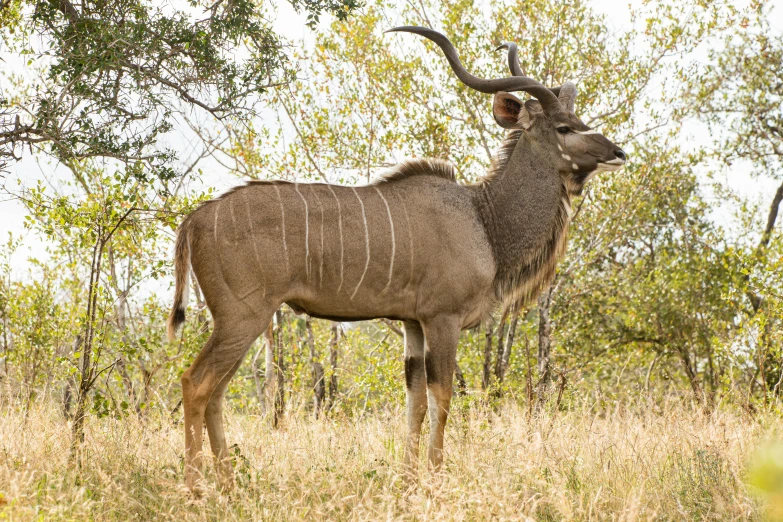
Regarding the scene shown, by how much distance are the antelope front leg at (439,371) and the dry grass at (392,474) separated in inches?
7.7

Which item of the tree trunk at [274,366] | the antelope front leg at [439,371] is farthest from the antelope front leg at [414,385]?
the tree trunk at [274,366]

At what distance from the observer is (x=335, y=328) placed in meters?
9.16

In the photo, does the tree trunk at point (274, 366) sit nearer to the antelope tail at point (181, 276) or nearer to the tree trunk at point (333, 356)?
the tree trunk at point (333, 356)

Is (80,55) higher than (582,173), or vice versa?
(80,55)

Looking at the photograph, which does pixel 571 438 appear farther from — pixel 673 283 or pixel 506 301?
pixel 673 283

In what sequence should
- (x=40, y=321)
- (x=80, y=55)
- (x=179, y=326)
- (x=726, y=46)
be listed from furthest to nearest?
(x=726, y=46) < (x=40, y=321) < (x=80, y=55) < (x=179, y=326)

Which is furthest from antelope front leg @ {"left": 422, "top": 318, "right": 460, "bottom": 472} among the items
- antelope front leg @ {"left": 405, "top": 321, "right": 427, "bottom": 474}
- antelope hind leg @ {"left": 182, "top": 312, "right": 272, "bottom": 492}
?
antelope hind leg @ {"left": 182, "top": 312, "right": 272, "bottom": 492}

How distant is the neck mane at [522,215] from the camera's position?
5102 millimetres

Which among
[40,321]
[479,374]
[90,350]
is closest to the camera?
[90,350]

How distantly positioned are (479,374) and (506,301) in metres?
5.06

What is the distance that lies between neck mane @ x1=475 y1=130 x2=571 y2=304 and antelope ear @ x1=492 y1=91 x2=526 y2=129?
8 centimetres

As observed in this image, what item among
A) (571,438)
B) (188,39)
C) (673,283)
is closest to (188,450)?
(571,438)

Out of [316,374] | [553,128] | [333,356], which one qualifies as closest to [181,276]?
[553,128]

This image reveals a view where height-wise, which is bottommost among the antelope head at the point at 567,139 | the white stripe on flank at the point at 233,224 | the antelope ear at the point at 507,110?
the white stripe on flank at the point at 233,224
